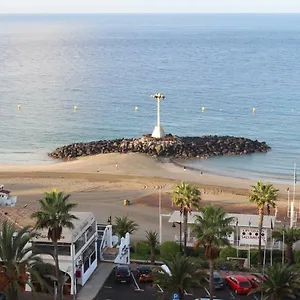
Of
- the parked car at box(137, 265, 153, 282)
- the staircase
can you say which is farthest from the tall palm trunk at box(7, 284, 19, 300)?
the staircase

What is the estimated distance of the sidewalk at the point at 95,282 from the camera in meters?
27.5

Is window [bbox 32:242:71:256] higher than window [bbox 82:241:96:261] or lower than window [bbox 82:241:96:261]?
higher

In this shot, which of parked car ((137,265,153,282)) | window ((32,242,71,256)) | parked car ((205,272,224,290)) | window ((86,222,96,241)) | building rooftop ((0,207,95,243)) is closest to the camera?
building rooftop ((0,207,95,243))

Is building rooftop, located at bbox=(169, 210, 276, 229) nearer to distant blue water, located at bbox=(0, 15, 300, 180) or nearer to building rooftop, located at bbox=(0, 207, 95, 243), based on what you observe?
building rooftop, located at bbox=(0, 207, 95, 243)

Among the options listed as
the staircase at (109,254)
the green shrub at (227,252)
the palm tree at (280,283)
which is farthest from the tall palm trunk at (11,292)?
the green shrub at (227,252)

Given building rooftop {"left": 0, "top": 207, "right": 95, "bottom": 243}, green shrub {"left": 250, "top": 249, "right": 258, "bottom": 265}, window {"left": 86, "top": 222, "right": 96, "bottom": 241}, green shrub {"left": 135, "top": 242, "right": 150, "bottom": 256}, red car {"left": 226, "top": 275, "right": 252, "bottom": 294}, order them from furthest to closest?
green shrub {"left": 135, "top": 242, "right": 150, "bottom": 256}, green shrub {"left": 250, "top": 249, "right": 258, "bottom": 265}, window {"left": 86, "top": 222, "right": 96, "bottom": 241}, red car {"left": 226, "top": 275, "right": 252, "bottom": 294}, building rooftop {"left": 0, "top": 207, "right": 95, "bottom": 243}

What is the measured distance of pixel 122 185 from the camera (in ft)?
183

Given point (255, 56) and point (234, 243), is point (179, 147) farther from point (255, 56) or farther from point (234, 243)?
point (255, 56)

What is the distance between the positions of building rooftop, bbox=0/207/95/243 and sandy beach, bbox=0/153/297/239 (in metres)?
11.5

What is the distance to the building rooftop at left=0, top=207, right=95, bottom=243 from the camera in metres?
27.2

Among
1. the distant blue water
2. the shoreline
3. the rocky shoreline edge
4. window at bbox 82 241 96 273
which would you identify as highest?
the distant blue water

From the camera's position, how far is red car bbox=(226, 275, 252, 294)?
2784 cm

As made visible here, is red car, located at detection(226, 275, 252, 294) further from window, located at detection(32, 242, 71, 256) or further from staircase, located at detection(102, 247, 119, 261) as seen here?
window, located at detection(32, 242, 71, 256)

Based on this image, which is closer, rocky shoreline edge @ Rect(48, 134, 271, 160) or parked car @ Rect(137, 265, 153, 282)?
parked car @ Rect(137, 265, 153, 282)
